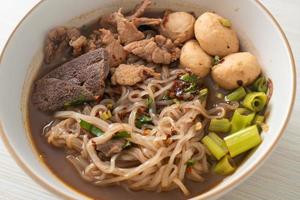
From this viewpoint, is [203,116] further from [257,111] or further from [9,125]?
[9,125]

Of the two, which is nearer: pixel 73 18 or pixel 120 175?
pixel 120 175

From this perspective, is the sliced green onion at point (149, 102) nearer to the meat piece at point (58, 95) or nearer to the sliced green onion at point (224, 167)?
the meat piece at point (58, 95)

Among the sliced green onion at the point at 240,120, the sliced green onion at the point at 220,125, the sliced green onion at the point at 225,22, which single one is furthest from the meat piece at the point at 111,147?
the sliced green onion at the point at 225,22

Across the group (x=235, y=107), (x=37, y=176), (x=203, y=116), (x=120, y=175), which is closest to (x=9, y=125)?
(x=37, y=176)

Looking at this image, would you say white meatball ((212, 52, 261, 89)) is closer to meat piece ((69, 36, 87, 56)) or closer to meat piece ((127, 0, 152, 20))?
meat piece ((127, 0, 152, 20))

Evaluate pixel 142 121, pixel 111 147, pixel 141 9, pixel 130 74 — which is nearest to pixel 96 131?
pixel 111 147

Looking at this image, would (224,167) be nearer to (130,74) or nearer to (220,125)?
(220,125)

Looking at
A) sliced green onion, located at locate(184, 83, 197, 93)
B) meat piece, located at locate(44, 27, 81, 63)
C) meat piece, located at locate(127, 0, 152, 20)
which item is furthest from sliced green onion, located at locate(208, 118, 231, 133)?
meat piece, located at locate(44, 27, 81, 63)
